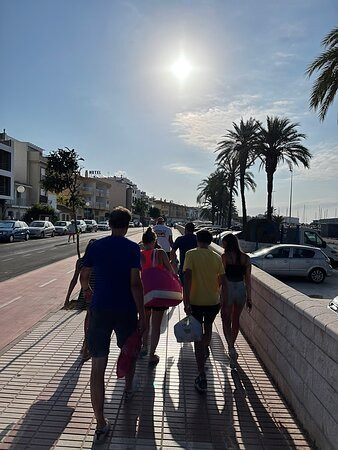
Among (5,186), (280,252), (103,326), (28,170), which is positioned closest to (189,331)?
(103,326)

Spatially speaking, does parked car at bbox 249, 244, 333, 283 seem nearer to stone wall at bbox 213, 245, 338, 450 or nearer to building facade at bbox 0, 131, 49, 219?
stone wall at bbox 213, 245, 338, 450

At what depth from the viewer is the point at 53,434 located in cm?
355

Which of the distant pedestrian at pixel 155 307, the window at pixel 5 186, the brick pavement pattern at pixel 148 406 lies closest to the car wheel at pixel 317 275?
the brick pavement pattern at pixel 148 406

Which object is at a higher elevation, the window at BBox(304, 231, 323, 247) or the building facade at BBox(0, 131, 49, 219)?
the building facade at BBox(0, 131, 49, 219)

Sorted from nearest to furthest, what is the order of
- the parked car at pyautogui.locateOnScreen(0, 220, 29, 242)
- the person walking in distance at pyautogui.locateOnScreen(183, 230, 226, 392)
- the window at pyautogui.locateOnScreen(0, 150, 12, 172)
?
the person walking in distance at pyautogui.locateOnScreen(183, 230, 226, 392), the parked car at pyautogui.locateOnScreen(0, 220, 29, 242), the window at pyautogui.locateOnScreen(0, 150, 12, 172)

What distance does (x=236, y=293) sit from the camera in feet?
17.6

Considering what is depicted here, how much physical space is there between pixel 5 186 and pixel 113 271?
157ft

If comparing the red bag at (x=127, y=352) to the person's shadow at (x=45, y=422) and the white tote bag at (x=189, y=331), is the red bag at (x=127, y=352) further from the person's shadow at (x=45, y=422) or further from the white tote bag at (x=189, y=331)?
the white tote bag at (x=189, y=331)

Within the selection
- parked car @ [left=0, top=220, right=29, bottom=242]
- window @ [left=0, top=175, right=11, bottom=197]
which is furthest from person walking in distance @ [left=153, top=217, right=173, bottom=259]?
window @ [left=0, top=175, right=11, bottom=197]

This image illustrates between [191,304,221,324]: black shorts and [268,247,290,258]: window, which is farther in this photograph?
[268,247,290,258]: window

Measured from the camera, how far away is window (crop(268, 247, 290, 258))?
1579cm

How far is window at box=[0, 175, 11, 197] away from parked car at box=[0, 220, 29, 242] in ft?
45.8

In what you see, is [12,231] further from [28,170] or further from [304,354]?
[28,170]

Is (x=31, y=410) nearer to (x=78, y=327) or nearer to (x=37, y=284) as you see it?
(x=78, y=327)
